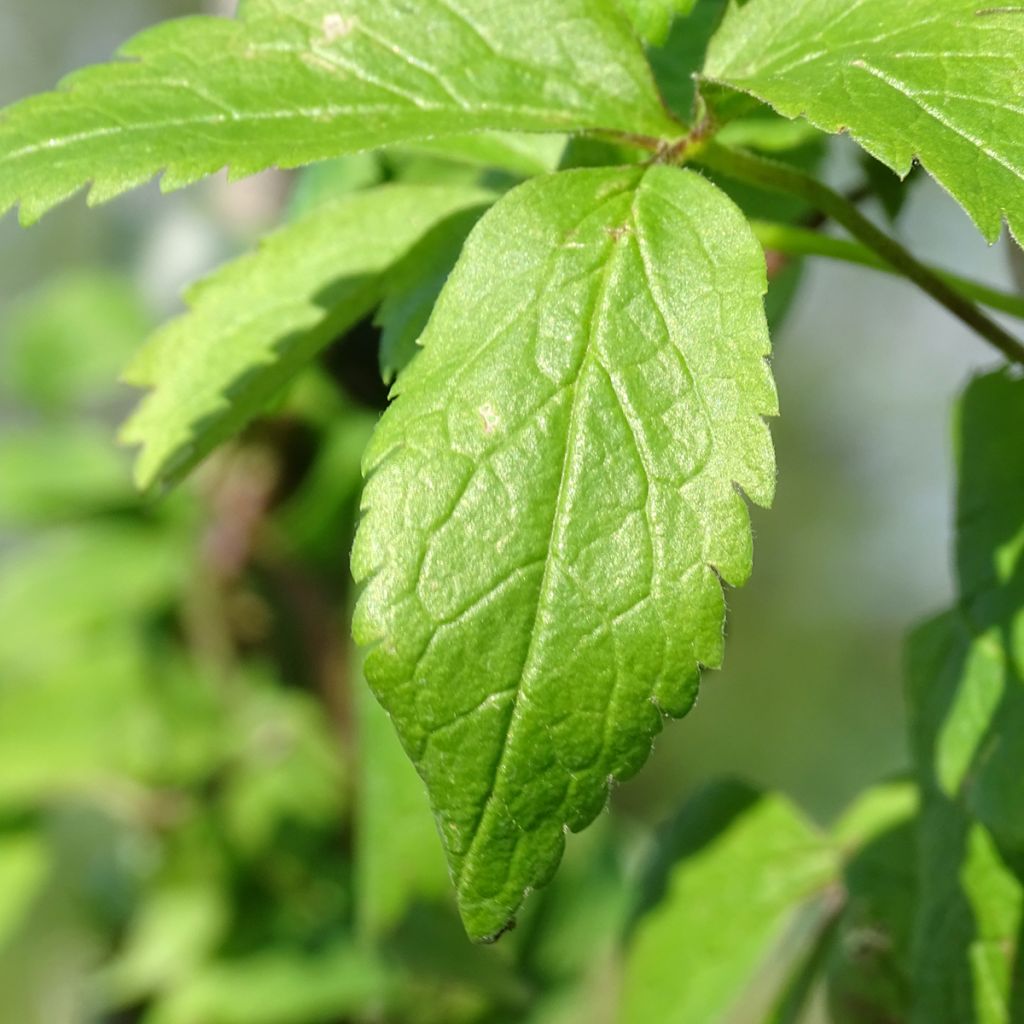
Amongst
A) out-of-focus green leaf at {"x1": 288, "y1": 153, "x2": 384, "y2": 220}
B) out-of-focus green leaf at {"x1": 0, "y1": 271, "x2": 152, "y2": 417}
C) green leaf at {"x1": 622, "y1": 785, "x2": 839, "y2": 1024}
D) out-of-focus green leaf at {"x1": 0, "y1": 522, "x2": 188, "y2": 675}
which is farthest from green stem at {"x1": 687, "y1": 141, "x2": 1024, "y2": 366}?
out-of-focus green leaf at {"x1": 0, "y1": 271, "x2": 152, "y2": 417}

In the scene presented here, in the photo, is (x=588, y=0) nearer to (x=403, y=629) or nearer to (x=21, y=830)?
(x=403, y=629)

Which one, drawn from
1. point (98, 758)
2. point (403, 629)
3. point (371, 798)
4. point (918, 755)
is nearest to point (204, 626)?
point (98, 758)

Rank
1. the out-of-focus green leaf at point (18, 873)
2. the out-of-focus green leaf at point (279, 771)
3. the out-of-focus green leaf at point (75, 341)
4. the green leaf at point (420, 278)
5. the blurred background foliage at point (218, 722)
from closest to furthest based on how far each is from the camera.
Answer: the green leaf at point (420, 278), the blurred background foliage at point (218, 722), the out-of-focus green leaf at point (279, 771), the out-of-focus green leaf at point (18, 873), the out-of-focus green leaf at point (75, 341)

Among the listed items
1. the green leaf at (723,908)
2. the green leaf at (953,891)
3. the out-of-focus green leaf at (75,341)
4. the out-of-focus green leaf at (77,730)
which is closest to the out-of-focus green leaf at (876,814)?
the green leaf at (723,908)

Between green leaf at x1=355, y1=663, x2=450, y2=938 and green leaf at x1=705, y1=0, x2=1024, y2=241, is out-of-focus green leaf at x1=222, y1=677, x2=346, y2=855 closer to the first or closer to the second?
green leaf at x1=355, y1=663, x2=450, y2=938

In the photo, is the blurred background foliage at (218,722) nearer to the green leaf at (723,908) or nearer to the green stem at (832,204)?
the green leaf at (723,908)

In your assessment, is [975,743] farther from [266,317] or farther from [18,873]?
[18,873]

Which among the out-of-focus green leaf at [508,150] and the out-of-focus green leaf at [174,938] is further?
the out-of-focus green leaf at [174,938]

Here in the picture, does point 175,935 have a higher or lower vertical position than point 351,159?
lower

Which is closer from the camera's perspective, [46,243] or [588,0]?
[588,0]
